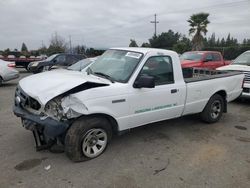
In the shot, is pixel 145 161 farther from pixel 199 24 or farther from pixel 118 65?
pixel 199 24

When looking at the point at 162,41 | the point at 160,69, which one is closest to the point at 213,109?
the point at 160,69

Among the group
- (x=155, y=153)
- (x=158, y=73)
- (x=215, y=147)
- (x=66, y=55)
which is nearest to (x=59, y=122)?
(x=155, y=153)

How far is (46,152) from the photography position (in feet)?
13.4

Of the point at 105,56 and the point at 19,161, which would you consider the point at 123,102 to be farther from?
the point at 19,161

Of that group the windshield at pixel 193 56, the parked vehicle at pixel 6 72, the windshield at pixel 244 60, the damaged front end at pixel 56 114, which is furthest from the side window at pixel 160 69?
the parked vehicle at pixel 6 72

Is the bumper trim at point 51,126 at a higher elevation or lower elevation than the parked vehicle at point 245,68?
lower

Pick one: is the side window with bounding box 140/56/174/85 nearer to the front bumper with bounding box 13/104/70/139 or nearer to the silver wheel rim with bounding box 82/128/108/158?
the silver wheel rim with bounding box 82/128/108/158

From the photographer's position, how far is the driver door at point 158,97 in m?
4.14

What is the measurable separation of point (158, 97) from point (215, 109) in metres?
2.20

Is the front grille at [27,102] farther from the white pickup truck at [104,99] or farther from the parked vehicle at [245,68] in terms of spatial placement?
the parked vehicle at [245,68]

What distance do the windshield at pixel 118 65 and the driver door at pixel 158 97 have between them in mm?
219

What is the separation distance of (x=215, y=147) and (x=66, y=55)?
43.4ft

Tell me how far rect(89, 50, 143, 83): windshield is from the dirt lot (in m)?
1.33

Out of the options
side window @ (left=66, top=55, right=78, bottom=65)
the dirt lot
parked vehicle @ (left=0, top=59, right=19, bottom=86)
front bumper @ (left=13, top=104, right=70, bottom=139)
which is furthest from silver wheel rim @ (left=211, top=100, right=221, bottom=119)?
side window @ (left=66, top=55, right=78, bottom=65)
